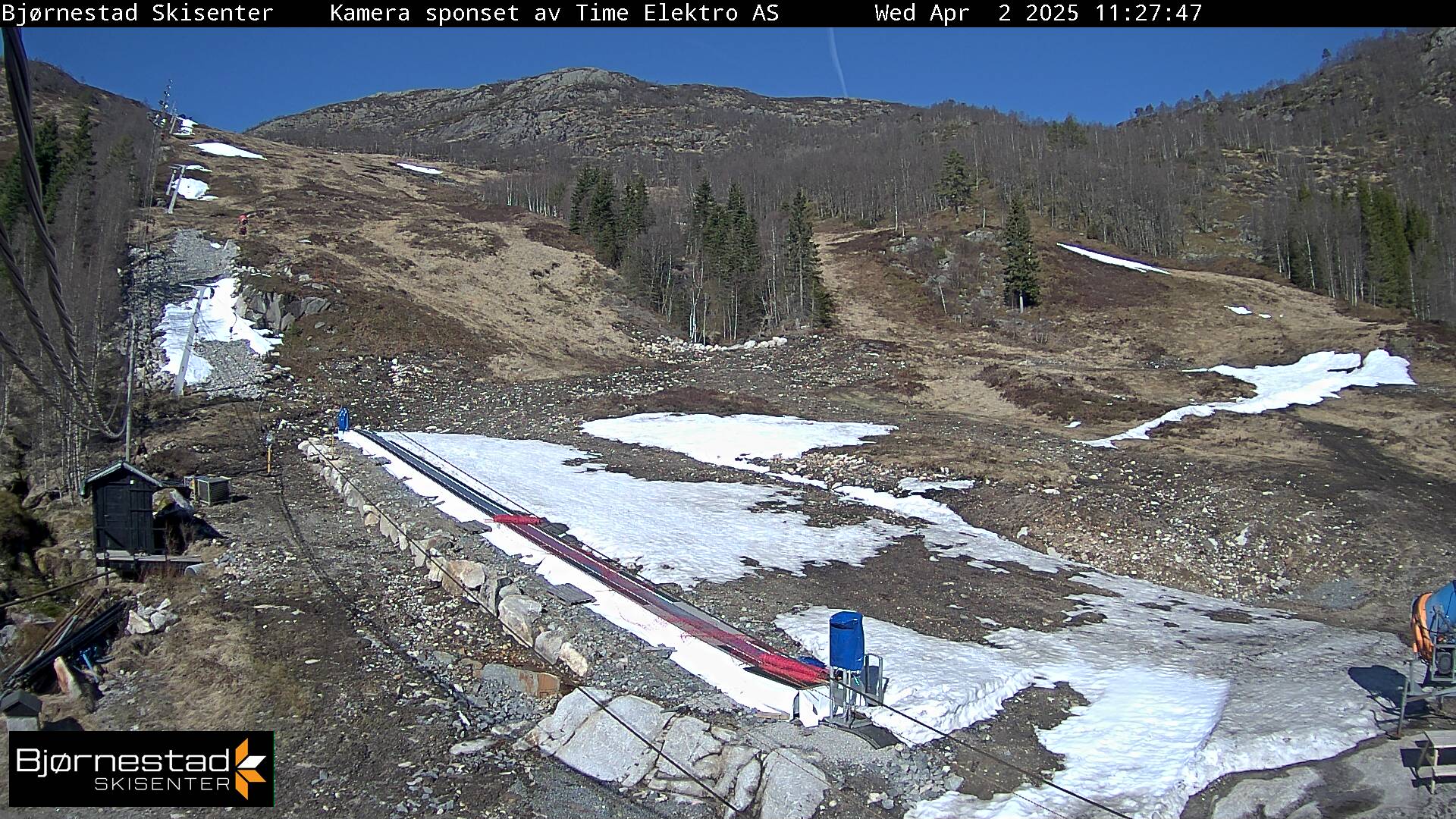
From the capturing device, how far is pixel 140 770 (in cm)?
852

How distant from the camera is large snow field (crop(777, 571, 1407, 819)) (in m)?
7.98

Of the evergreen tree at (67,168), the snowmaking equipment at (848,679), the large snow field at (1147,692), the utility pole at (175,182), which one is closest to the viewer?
the large snow field at (1147,692)

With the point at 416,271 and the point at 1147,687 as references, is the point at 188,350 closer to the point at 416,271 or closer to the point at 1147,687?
the point at 416,271

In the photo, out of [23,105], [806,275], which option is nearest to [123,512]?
[23,105]

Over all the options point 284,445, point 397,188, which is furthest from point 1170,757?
→ point 397,188

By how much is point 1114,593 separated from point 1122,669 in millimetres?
4423

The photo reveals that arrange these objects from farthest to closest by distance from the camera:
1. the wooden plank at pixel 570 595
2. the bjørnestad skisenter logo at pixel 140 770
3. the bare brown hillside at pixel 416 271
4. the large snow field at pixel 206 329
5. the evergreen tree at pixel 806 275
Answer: the evergreen tree at pixel 806 275
the bare brown hillside at pixel 416 271
the large snow field at pixel 206 329
the wooden plank at pixel 570 595
the bjørnestad skisenter logo at pixel 140 770

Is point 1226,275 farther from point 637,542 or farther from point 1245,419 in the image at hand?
point 637,542

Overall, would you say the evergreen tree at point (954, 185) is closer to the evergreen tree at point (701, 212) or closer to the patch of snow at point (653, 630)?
the evergreen tree at point (701, 212)

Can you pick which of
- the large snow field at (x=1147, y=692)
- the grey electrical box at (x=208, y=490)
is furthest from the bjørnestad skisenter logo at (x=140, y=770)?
the grey electrical box at (x=208, y=490)

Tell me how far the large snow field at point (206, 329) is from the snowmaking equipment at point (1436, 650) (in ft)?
123

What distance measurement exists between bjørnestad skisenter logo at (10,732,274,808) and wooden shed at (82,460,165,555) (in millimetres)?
7358

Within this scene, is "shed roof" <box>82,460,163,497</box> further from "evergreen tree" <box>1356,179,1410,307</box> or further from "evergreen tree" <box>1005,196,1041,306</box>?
"evergreen tree" <box>1356,179,1410,307</box>

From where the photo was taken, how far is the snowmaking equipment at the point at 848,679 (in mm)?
8914
